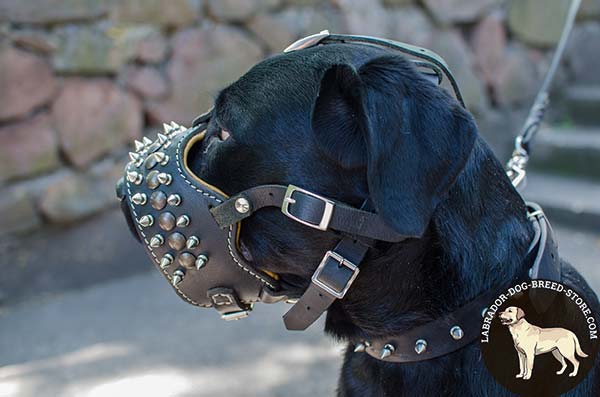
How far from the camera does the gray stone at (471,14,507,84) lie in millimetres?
5641

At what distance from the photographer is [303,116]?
165cm

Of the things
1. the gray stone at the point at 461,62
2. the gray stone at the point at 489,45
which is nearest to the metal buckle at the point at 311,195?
the gray stone at the point at 461,62

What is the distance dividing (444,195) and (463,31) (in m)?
4.51

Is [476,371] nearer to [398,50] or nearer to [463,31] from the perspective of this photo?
[398,50]

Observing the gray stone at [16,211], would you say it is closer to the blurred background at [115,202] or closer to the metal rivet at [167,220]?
the blurred background at [115,202]

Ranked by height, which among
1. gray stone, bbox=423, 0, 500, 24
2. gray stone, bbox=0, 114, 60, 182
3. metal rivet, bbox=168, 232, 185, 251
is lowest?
gray stone, bbox=0, 114, 60, 182

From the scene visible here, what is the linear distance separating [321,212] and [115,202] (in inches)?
116

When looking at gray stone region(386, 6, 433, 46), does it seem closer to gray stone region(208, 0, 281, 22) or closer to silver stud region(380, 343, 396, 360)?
gray stone region(208, 0, 281, 22)

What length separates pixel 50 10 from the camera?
154 inches

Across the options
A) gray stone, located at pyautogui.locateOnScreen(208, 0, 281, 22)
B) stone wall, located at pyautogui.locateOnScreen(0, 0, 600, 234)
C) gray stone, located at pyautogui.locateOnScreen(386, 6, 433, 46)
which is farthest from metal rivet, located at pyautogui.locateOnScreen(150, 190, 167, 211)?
gray stone, located at pyautogui.locateOnScreen(386, 6, 433, 46)

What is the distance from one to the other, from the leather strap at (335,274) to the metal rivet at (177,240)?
37 centimetres

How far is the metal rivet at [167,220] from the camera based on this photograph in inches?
70.8

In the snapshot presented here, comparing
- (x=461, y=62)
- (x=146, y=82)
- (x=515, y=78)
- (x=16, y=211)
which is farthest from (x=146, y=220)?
(x=515, y=78)

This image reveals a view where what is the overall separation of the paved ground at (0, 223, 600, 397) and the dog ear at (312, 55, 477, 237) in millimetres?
1892
